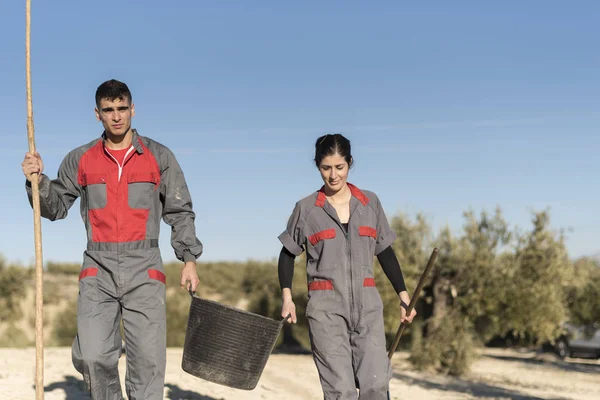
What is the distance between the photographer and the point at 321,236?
507 centimetres

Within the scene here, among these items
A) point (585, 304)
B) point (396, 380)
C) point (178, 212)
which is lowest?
point (396, 380)

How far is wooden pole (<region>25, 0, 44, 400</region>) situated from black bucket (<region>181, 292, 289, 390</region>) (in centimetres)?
101

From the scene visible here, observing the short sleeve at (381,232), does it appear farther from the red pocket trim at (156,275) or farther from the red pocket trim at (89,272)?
the red pocket trim at (89,272)

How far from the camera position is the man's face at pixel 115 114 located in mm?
4801

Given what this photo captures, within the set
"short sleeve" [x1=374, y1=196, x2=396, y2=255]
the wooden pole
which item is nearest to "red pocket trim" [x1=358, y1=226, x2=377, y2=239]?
"short sleeve" [x1=374, y1=196, x2=396, y2=255]

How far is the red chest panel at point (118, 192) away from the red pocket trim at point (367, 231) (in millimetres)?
1407

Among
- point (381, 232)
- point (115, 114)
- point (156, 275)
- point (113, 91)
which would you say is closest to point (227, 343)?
point (156, 275)

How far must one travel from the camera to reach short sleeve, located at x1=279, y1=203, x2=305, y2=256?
17.2 feet

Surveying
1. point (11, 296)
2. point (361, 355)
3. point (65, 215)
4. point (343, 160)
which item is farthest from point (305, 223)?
point (11, 296)

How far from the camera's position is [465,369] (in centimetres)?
1589

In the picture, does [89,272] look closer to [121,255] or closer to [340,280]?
[121,255]

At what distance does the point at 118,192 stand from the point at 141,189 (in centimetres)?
15

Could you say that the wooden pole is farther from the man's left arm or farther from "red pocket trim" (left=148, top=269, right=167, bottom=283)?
the man's left arm

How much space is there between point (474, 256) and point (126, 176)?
41.8 feet
